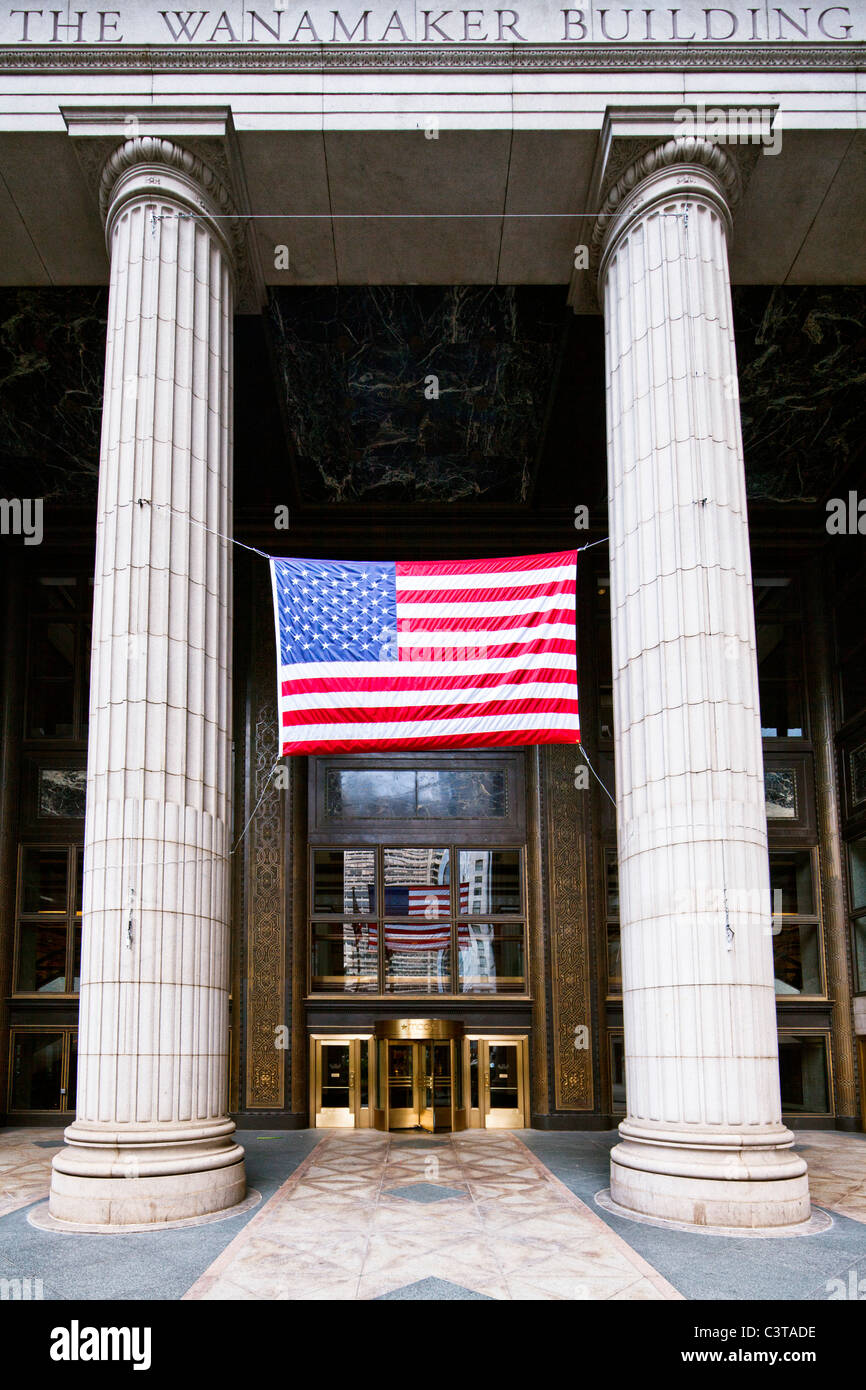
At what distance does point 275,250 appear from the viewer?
47.2 ft

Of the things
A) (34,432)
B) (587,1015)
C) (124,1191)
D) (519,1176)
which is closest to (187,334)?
(34,432)

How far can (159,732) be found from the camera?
11750mm

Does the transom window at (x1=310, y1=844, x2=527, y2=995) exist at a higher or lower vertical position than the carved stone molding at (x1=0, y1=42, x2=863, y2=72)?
lower

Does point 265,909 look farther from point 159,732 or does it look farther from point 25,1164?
point 159,732

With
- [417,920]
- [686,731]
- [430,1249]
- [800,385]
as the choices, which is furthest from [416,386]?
[430,1249]

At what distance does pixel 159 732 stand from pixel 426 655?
125 inches

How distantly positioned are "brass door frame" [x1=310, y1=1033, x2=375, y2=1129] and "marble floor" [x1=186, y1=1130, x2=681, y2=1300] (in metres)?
5.11

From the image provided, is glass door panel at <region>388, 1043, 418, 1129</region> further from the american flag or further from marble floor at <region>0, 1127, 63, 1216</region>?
the american flag

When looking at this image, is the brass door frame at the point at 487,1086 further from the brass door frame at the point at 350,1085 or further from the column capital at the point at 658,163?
the column capital at the point at 658,163

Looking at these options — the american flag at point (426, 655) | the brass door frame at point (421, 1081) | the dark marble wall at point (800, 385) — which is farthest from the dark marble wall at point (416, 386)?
the brass door frame at point (421, 1081)

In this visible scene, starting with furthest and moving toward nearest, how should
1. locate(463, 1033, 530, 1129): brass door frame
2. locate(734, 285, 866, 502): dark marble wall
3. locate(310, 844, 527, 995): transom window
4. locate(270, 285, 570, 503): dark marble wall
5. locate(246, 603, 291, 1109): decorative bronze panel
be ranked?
locate(310, 844, 527, 995): transom window
locate(463, 1033, 530, 1129): brass door frame
locate(246, 603, 291, 1109): decorative bronze panel
locate(734, 285, 866, 502): dark marble wall
locate(270, 285, 570, 503): dark marble wall

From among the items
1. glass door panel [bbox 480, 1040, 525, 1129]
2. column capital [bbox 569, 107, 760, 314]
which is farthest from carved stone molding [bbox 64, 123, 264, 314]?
glass door panel [bbox 480, 1040, 525, 1129]

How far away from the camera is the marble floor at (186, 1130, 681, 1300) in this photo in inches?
328
